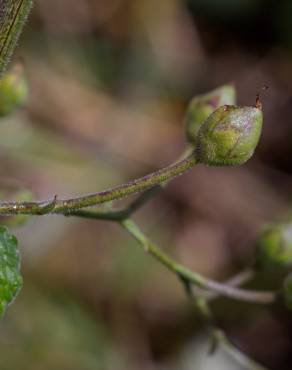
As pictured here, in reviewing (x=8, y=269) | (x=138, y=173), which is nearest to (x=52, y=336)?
(x=138, y=173)

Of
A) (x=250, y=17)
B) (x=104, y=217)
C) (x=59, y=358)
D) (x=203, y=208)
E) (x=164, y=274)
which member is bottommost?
(x=104, y=217)

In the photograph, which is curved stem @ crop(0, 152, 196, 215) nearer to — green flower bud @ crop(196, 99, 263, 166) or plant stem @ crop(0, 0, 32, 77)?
green flower bud @ crop(196, 99, 263, 166)

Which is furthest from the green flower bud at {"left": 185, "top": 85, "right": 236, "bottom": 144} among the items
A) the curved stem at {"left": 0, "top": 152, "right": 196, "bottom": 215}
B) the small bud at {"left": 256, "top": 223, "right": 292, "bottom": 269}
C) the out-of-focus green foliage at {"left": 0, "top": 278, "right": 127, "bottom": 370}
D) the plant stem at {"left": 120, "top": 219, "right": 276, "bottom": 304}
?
the out-of-focus green foliage at {"left": 0, "top": 278, "right": 127, "bottom": 370}

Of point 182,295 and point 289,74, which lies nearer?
point 182,295

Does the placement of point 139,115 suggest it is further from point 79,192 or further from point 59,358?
point 59,358

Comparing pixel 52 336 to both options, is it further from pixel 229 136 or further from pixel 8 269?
pixel 229 136

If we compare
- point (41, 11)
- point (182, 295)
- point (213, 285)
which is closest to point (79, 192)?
point (182, 295)
